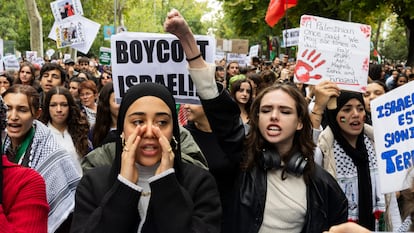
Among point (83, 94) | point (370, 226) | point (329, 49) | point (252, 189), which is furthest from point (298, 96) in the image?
point (83, 94)

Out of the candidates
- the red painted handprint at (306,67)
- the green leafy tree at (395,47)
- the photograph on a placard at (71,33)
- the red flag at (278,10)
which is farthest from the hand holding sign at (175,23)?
the green leafy tree at (395,47)

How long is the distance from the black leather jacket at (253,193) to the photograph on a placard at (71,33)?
9.86 meters

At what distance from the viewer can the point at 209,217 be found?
8.59 ft

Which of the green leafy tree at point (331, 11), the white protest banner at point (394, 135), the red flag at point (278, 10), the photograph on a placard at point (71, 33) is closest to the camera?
the white protest banner at point (394, 135)


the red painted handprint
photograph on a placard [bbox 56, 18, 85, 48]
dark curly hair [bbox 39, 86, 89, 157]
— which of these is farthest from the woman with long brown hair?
photograph on a placard [bbox 56, 18, 85, 48]

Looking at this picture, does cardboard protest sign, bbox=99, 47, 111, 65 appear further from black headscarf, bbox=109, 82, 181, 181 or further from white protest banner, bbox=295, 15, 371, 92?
black headscarf, bbox=109, 82, 181, 181

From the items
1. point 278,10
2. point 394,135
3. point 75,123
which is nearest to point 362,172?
point 394,135

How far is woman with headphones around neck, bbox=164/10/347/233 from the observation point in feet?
10.0

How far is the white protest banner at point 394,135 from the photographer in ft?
11.2

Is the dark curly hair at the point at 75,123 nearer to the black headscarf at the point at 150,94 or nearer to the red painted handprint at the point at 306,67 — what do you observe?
the red painted handprint at the point at 306,67

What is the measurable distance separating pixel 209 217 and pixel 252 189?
1.84 feet

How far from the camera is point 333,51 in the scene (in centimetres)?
505

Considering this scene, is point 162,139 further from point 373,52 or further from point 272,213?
point 373,52

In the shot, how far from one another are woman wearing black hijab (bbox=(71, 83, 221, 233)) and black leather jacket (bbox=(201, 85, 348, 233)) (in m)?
0.43
